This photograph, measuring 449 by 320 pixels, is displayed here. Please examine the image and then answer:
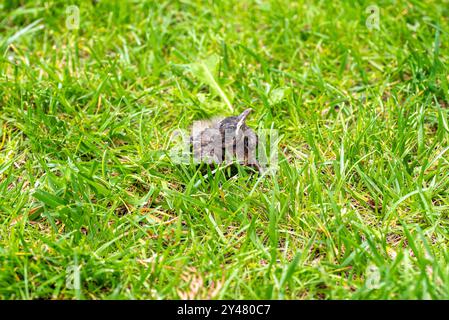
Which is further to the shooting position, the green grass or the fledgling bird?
the fledgling bird

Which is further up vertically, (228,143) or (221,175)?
(228,143)

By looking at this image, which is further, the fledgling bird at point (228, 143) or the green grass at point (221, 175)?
the fledgling bird at point (228, 143)
